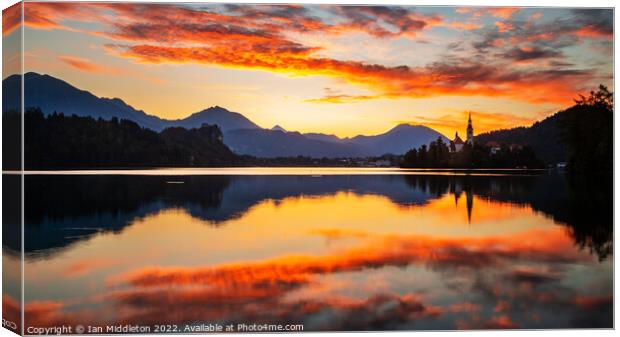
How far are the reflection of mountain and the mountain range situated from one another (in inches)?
40.8

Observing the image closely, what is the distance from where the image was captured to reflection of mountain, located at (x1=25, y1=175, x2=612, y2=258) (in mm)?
10391

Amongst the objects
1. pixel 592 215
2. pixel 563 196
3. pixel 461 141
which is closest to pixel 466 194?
pixel 563 196

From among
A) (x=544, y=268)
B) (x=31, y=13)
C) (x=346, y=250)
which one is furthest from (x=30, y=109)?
(x=544, y=268)

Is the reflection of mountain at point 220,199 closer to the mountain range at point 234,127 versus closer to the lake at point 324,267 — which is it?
the lake at point 324,267

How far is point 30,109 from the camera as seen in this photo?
26.9 feet

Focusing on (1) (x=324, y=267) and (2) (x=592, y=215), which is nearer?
(1) (x=324, y=267)

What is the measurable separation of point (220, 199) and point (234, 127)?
7451 millimetres

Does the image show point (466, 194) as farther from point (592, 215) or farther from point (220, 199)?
point (592, 215)

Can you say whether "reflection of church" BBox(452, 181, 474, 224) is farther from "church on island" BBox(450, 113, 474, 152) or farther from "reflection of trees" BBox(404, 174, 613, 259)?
"church on island" BBox(450, 113, 474, 152)

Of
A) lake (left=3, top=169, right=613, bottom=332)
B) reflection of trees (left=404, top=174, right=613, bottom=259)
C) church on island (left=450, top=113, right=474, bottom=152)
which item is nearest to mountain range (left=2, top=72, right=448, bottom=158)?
church on island (left=450, top=113, right=474, bottom=152)

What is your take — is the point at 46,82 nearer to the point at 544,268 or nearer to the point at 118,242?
the point at 118,242

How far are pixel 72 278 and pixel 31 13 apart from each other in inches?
127

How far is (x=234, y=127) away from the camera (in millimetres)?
10820

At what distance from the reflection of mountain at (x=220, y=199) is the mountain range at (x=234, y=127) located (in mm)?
1037
